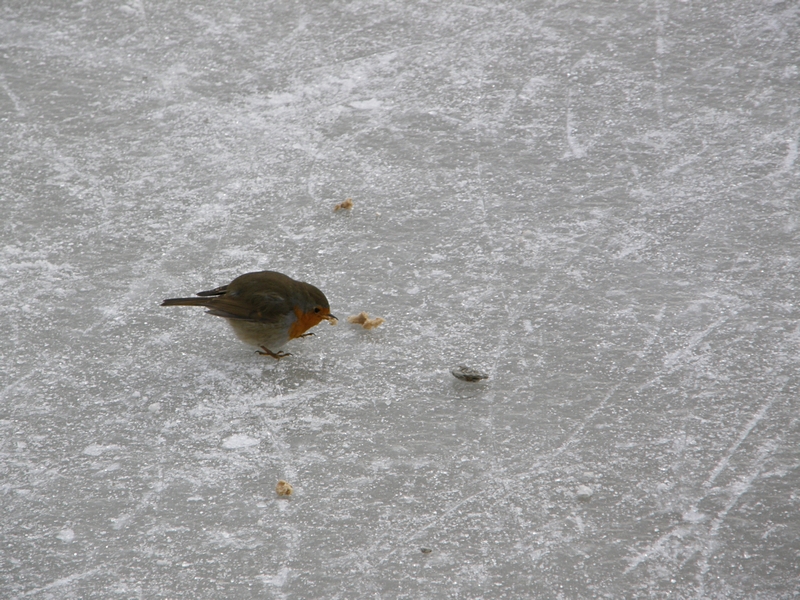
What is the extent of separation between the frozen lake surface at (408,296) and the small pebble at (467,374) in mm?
37

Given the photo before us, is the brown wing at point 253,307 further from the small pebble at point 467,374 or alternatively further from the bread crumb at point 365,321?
the small pebble at point 467,374

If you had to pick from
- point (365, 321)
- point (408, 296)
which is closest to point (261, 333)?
point (365, 321)

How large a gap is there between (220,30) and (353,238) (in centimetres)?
249

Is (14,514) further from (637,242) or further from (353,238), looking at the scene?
(637,242)

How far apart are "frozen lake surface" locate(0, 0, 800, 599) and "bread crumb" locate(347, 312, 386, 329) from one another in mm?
31

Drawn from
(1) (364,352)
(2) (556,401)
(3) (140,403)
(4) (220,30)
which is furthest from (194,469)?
(4) (220,30)

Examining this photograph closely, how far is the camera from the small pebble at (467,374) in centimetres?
313

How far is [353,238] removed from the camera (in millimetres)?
3926

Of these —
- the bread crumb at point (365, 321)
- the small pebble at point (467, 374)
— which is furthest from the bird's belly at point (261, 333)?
the small pebble at point (467, 374)

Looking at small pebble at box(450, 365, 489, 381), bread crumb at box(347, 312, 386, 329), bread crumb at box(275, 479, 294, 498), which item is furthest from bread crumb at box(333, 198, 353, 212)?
bread crumb at box(275, 479, 294, 498)

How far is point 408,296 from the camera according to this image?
3576mm

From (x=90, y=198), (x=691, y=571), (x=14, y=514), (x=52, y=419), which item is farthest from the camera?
(x=90, y=198)

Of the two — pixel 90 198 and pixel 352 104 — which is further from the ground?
pixel 352 104

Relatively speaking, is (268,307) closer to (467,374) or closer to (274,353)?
(274,353)
